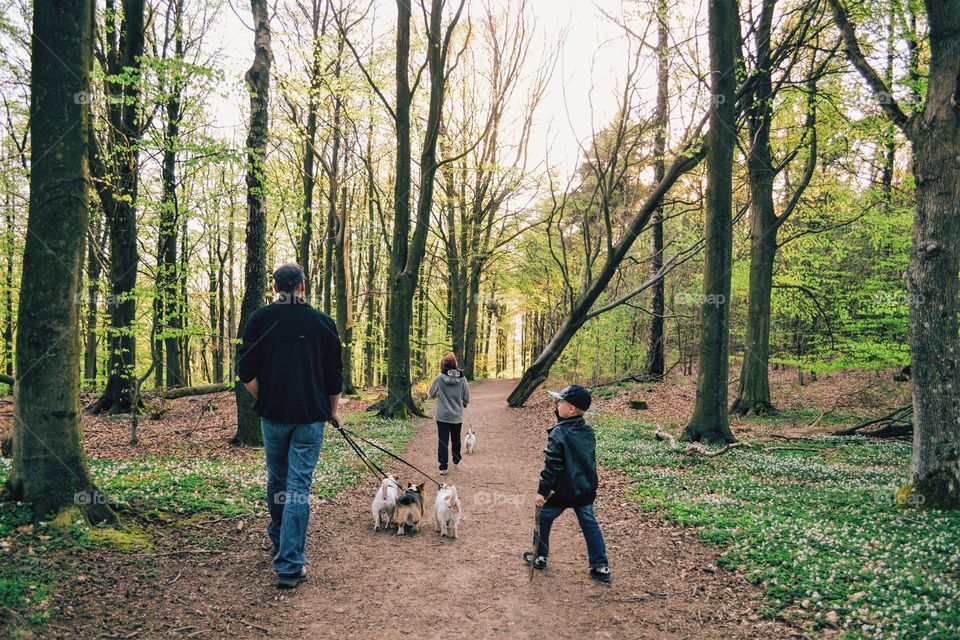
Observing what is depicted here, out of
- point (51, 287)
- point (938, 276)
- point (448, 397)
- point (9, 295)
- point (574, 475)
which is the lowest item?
point (574, 475)

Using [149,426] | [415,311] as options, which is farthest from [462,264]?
[149,426]

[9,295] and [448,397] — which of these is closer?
[448,397]

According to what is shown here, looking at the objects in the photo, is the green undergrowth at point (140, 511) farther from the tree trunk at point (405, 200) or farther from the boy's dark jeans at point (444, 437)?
the tree trunk at point (405, 200)

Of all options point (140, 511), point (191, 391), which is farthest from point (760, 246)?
point (191, 391)

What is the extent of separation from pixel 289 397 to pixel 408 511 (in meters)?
2.70

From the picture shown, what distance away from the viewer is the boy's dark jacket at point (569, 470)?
5176 mm

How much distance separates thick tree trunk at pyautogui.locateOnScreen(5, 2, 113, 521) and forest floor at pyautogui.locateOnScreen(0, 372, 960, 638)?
0.42 metres

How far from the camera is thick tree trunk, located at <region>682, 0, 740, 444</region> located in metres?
11.4

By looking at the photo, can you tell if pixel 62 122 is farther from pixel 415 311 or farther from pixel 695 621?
pixel 415 311

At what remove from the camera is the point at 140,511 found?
227 inches

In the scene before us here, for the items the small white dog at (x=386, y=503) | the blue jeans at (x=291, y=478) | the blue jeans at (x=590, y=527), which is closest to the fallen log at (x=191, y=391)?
the small white dog at (x=386, y=503)

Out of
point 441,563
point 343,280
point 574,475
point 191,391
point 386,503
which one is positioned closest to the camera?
point 574,475

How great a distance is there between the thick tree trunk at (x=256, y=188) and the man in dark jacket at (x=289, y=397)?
5819 mm

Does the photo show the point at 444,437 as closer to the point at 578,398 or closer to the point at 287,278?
the point at 578,398
